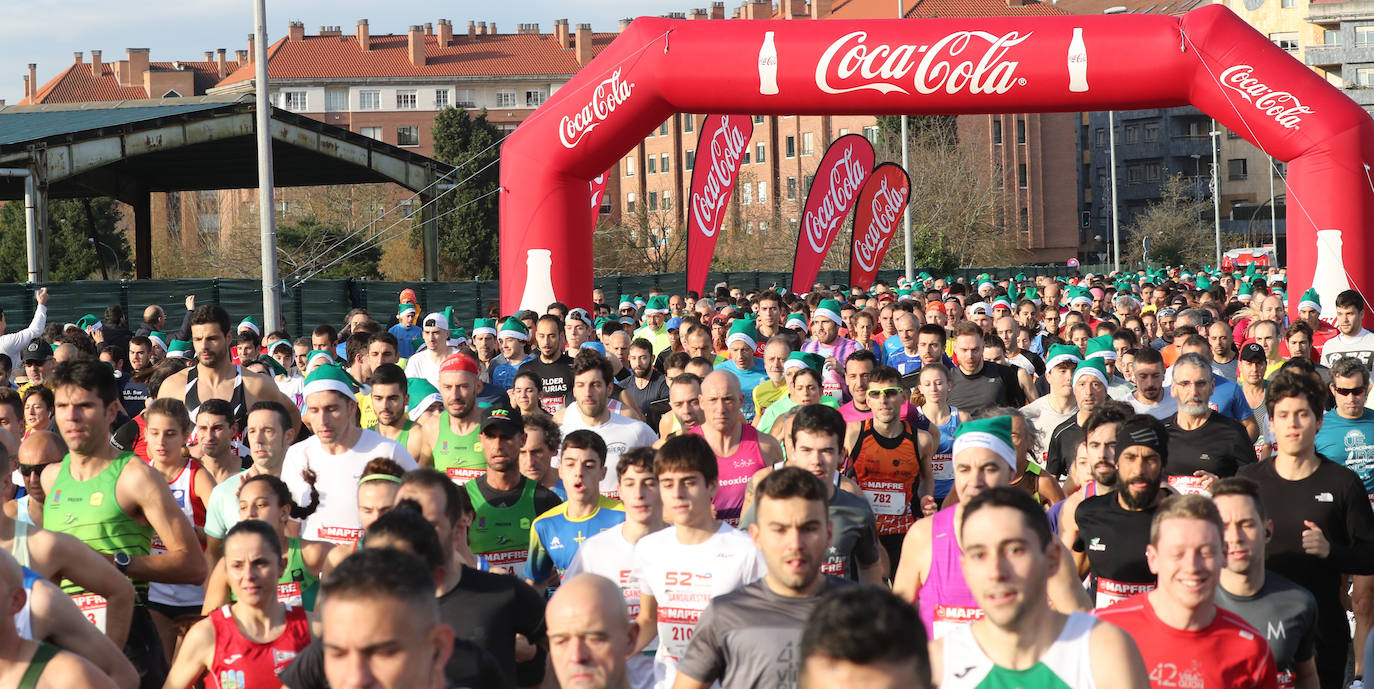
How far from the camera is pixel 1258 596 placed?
5043 mm

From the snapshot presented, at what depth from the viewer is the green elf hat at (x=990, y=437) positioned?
19.5 ft

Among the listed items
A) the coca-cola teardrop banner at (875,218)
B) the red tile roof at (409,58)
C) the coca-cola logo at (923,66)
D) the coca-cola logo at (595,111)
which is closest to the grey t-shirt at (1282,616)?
the coca-cola logo at (923,66)

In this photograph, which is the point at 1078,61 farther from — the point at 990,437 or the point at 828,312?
the point at 990,437

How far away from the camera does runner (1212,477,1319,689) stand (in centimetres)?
497

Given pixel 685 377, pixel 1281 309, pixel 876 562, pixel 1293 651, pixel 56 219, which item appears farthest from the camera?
pixel 56 219

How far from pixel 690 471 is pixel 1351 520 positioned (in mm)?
2757

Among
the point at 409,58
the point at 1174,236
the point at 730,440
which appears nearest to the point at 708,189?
the point at 730,440

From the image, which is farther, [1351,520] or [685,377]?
[685,377]

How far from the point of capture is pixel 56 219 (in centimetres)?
5350

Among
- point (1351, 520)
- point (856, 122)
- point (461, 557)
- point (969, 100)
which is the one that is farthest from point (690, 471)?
point (856, 122)

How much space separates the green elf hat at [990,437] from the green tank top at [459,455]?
9.24 feet

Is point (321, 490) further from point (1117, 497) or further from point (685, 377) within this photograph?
point (1117, 497)

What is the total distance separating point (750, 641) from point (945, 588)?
4.18ft

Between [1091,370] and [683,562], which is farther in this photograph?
[1091,370]
